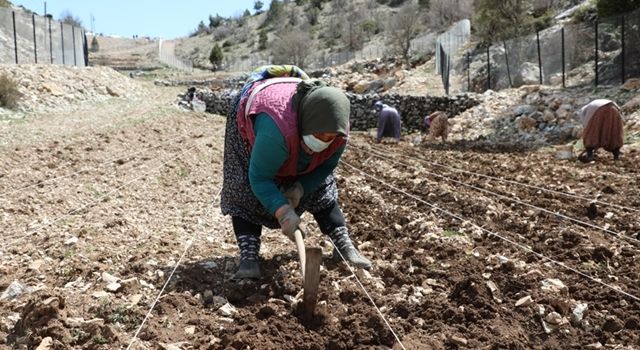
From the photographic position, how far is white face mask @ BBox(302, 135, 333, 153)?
3453 millimetres

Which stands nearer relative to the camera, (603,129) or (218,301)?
(218,301)

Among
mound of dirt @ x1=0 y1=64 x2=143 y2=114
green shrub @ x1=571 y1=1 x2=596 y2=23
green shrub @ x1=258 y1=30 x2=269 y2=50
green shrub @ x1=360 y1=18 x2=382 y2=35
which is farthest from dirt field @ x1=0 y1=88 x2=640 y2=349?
green shrub @ x1=258 y1=30 x2=269 y2=50

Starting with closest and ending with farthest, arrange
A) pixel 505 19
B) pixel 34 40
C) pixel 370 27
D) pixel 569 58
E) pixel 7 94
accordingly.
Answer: pixel 7 94, pixel 569 58, pixel 34 40, pixel 505 19, pixel 370 27

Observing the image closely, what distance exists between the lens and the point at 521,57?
69.4ft

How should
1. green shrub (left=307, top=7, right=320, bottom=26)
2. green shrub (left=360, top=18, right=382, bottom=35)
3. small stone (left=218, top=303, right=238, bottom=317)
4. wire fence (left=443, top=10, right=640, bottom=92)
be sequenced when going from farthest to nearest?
green shrub (left=307, top=7, right=320, bottom=26) < green shrub (left=360, top=18, right=382, bottom=35) < wire fence (left=443, top=10, right=640, bottom=92) < small stone (left=218, top=303, right=238, bottom=317)

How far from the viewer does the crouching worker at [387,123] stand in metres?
15.7

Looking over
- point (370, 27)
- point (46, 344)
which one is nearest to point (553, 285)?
point (46, 344)

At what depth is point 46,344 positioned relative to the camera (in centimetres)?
291

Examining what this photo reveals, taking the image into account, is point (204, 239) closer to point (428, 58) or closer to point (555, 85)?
point (555, 85)

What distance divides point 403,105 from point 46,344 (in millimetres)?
18870

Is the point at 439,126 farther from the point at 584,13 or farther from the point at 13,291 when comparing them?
the point at 13,291

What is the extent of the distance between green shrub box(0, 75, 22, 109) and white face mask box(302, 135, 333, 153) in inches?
514

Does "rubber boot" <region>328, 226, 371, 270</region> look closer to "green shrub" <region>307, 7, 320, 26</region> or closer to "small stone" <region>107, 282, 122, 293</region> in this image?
"small stone" <region>107, 282, 122, 293</region>

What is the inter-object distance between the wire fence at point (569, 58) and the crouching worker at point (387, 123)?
484cm
